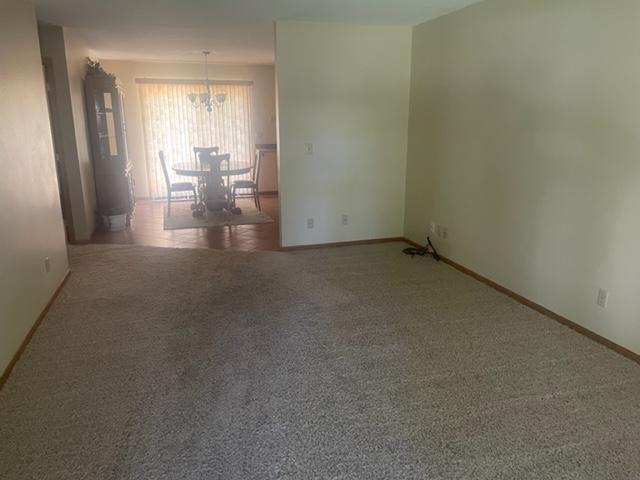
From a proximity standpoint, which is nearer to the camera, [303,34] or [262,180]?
[303,34]

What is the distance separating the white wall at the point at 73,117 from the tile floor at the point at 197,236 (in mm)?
398

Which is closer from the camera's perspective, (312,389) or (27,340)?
(312,389)

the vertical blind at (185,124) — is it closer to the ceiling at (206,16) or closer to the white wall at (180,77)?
the white wall at (180,77)

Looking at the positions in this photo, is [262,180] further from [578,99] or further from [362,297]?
[578,99]

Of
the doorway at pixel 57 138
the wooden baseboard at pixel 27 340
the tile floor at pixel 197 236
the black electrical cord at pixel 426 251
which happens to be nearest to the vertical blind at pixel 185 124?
the tile floor at pixel 197 236

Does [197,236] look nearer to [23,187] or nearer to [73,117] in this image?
[73,117]

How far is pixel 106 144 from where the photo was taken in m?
5.75

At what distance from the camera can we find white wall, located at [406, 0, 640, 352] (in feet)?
A: 8.57

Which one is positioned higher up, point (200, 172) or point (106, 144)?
point (106, 144)

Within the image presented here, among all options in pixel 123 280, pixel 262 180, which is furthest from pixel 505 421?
pixel 262 180

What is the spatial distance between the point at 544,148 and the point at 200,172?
4566 mm

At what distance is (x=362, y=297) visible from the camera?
3.58 metres

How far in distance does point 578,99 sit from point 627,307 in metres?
1.33

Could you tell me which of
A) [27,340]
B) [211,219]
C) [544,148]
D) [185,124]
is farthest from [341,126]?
[185,124]
